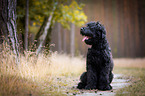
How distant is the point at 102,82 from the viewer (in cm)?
476

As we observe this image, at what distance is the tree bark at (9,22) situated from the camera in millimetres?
5652

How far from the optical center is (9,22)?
5.75 meters

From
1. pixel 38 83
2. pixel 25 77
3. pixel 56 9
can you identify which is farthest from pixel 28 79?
pixel 56 9

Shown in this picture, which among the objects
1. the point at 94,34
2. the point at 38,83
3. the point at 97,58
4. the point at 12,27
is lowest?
the point at 38,83

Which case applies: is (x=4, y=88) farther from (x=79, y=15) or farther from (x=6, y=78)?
(x=79, y=15)

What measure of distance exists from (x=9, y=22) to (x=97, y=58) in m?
3.30

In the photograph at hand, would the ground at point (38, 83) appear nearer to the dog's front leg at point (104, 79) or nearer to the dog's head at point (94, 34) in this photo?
the dog's front leg at point (104, 79)

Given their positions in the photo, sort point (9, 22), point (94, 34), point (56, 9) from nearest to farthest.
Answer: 1. point (94, 34)
2. point (9, 22)
3. point (56, 9)

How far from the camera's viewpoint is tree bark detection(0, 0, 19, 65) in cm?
565

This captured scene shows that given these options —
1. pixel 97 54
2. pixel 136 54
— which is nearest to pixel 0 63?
pixel 97 54

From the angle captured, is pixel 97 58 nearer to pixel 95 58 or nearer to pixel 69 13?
pixel 95 58

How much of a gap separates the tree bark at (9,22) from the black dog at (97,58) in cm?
259

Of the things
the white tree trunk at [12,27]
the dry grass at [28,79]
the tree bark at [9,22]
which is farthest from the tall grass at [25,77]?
the tree bark at [9,22]

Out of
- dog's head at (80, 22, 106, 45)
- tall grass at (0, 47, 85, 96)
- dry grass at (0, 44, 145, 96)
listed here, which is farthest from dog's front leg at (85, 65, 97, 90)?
tall grass at (0, 47, 85, 96)
